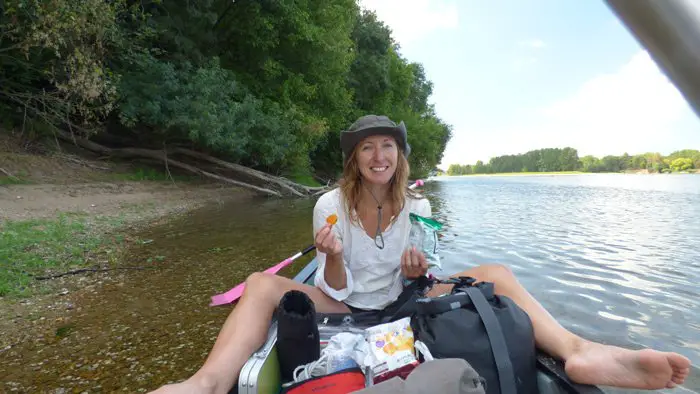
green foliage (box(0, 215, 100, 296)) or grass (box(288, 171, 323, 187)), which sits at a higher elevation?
grass (box(288, 171, 323, 187))

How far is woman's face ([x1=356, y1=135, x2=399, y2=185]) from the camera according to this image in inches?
100

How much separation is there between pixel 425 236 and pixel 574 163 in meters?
98.7

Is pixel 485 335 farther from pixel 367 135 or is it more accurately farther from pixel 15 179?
pixel 15 179

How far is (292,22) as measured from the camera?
1491 centimetres

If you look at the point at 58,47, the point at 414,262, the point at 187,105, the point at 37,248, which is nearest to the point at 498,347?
the point at 414,262

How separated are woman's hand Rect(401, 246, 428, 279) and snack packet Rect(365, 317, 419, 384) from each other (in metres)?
0.38

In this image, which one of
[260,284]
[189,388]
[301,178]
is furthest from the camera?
[301,178]

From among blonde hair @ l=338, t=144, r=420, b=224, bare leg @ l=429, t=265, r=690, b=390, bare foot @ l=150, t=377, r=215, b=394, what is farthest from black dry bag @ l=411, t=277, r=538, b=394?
bare foot @ l=150, t=377, r=215, b=394

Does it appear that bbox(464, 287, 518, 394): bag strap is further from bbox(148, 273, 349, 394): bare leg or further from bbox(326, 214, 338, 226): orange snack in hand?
bbox(148, 273, 349, 394): bare leg

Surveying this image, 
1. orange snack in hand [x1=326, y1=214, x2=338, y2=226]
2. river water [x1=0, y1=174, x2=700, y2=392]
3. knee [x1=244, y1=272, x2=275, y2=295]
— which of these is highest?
orange snack in hand [x1=326, y1=214, x2=338, y2=226]

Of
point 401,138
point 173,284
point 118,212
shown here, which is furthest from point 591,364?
point 118,212

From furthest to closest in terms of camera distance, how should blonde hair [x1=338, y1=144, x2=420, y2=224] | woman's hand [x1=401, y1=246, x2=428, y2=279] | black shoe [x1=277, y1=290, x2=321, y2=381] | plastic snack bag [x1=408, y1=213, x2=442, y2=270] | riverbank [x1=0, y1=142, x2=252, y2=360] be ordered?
riverbank [x1=0, y1=142, x2=252, y2=360]
blonde hair [x1=338, y1=144, x2=420, y2=224]
plastic snack bag [x1=408, y1=213, x2=442, y2=270]
woman's hand [x1=401, y1=246, x2=428, y2=279]
black shoe [x1=277, y1=290, x2=321, y2=381]

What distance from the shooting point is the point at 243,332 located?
1955mm

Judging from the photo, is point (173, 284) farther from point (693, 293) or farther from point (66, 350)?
point (693, 293)
